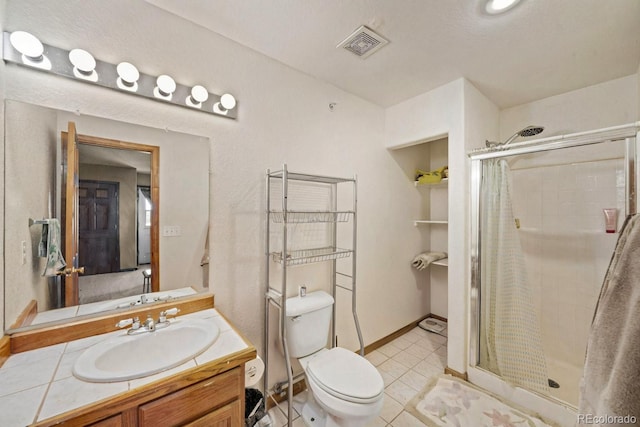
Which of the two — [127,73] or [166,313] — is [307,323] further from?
[127,73]

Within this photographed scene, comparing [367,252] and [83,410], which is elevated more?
[367,252]

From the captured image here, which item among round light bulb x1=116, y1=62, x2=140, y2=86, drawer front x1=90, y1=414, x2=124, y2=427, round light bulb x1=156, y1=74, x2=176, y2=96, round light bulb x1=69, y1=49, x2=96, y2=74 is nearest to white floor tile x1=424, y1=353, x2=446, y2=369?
drawer front x1=90, y1=414, x2=124, y2=427

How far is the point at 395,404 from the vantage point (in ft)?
5.82

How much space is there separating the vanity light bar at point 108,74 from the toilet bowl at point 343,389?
1632 millimetres

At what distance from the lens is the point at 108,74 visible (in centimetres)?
120

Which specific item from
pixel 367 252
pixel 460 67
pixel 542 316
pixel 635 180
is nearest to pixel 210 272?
pixel 367 252

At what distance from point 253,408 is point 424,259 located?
210 cm

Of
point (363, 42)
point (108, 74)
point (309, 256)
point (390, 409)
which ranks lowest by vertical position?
point (390, 409)

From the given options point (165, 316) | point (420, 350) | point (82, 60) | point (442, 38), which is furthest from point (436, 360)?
point (82, 60)

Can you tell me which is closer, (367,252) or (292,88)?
(292,88)

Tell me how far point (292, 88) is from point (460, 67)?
1246 mm

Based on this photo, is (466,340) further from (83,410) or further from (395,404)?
(83,410)

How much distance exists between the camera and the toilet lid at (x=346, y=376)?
50.8 inches

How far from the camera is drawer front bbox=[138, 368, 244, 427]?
0.84 meters
